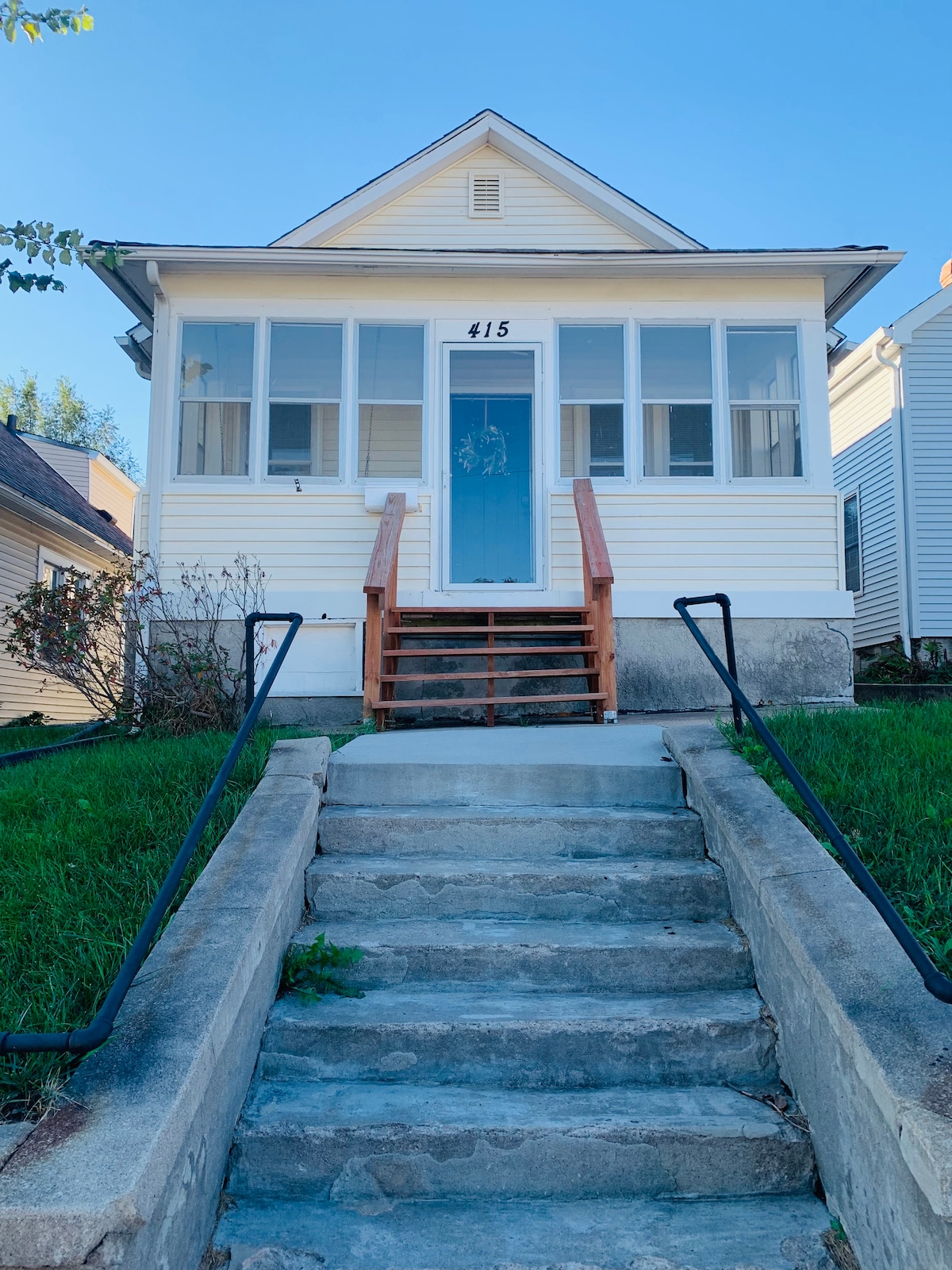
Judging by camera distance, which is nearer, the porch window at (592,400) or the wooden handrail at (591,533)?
the wooden handrail at (591,533)

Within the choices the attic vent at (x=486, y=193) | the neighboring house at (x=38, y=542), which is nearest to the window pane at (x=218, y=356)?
the attic vent at (x=486, y=193)

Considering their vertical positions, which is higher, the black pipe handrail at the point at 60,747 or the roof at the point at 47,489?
the roof at the point at 47,489

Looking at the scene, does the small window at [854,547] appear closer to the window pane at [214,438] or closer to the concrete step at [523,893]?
the window pane at [214,438]

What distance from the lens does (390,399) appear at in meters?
8.33

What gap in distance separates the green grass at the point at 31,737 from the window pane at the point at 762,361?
6432 millimetres

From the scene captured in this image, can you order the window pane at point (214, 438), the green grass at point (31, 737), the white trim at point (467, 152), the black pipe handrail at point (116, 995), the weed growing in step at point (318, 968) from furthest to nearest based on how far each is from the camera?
the white trim at point (467, 152)
the window pane at point (214, 438)
the green grass at point (31, 737)
the weed growing in step at point (318, 968)
the black pipe handrail at point (116, 995)

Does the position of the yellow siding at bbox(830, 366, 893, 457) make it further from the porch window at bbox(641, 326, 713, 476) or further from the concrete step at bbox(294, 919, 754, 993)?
the concrete step at bbox(294, 919, 754, 993)

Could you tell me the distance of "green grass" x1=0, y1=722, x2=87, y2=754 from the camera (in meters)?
7.56

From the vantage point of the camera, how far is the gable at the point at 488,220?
8.98 metres

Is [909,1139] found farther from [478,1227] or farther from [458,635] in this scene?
[458,635]

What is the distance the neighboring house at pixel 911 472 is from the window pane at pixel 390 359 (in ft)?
18.4

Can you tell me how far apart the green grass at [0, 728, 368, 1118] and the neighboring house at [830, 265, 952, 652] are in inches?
347

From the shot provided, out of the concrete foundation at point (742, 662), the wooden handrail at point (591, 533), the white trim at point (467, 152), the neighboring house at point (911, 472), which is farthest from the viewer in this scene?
the neighboring house at point (911, 472)

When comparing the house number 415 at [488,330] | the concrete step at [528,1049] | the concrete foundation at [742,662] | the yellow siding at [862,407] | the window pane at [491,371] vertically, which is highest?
the yellow siding at [862,407]
